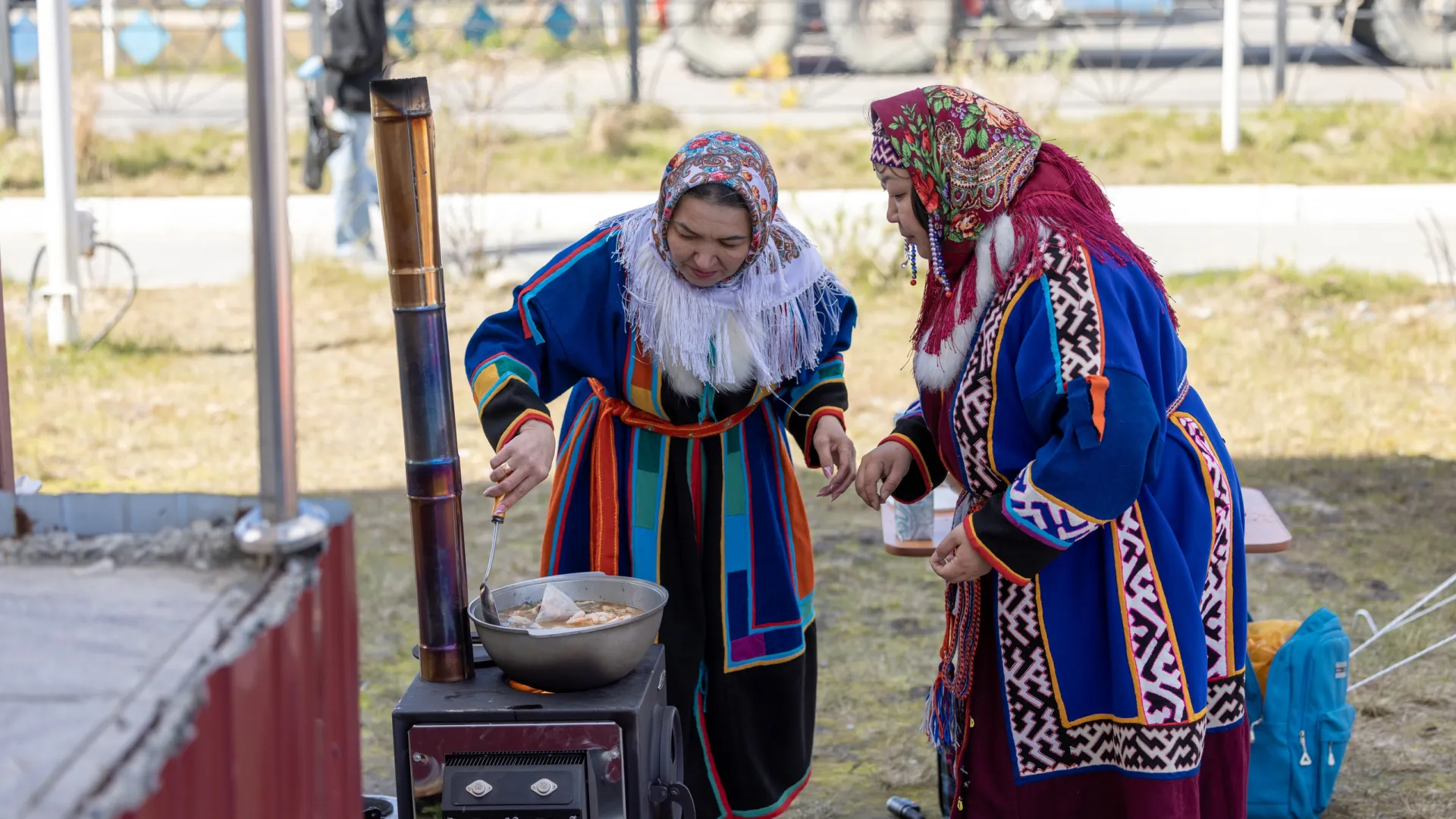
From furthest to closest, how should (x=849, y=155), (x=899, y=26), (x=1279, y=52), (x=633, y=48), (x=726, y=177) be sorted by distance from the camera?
(x=899, y=26)
(x=633, y=48)
(x=1279, y=52)
(x=849, y=155)
(x=726, y=177)

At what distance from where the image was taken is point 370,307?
8539 millimetres

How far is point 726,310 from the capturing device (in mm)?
2684

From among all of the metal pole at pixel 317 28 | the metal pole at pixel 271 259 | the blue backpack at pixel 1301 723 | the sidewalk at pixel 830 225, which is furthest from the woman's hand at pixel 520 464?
the metal pole at pixel 317 28

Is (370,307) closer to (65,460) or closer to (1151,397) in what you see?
(65,460)

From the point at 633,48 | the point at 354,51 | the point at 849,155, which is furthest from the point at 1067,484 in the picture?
the point at 633,48

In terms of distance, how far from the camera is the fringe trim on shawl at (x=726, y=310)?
8.68 ft

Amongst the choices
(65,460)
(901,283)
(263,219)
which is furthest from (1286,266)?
(263,219)

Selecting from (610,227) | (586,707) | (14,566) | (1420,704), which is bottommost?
(1420,704)

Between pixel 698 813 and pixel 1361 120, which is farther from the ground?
pixel 1361 120

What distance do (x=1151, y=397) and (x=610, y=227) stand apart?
1077 millimetres

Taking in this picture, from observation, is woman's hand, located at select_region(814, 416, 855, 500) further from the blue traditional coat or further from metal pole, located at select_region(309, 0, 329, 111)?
metal pole, located at select_region(309, 0, 329, 111)

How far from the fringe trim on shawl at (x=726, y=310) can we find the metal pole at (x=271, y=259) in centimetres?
120

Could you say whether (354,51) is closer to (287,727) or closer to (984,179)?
(984,179)

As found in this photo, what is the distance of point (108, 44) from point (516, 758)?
1428 centimetres
